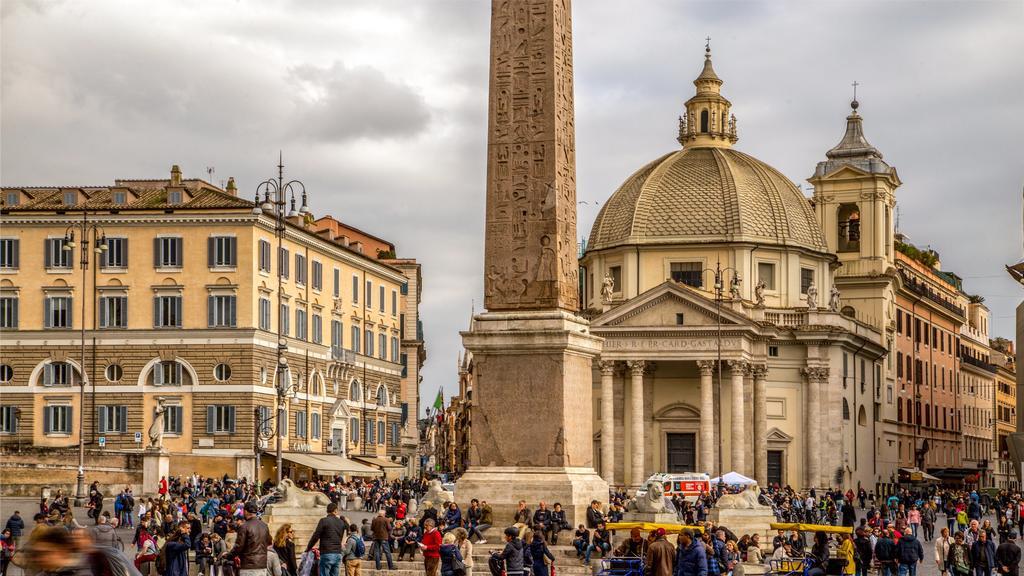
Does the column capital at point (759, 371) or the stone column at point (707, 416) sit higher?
the column capital at point (759, 371)

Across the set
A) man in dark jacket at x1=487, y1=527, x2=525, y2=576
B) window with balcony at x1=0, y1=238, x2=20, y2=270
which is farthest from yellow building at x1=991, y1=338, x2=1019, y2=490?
man in dark jacket at x1=487, y1=527, x2=525, y2=576

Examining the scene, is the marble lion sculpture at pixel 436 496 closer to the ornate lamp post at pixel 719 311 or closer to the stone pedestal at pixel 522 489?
the stone pedestal at pixel 522 489

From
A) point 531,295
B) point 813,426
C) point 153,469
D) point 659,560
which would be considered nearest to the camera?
point 659,560

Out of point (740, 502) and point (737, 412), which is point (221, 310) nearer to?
point (737, 412)

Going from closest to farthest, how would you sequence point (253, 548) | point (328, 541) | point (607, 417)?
point (253, 548), point (328, 541), point (607, 417)

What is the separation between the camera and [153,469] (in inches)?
1993

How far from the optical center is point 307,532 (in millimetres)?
28891

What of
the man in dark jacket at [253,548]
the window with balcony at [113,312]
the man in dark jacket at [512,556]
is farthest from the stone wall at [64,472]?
the man in dark jacket at [253,548]

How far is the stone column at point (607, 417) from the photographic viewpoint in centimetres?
7238

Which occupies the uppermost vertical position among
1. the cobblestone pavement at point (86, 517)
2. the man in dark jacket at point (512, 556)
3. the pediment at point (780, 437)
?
the pediment at point (780, 437)

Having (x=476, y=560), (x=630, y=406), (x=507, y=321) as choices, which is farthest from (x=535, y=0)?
(x=630, y=406)

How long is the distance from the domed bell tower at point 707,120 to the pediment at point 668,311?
13351 mm

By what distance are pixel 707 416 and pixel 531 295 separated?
4747cm

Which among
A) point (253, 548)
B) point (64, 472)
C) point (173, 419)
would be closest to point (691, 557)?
point (253, 548)
